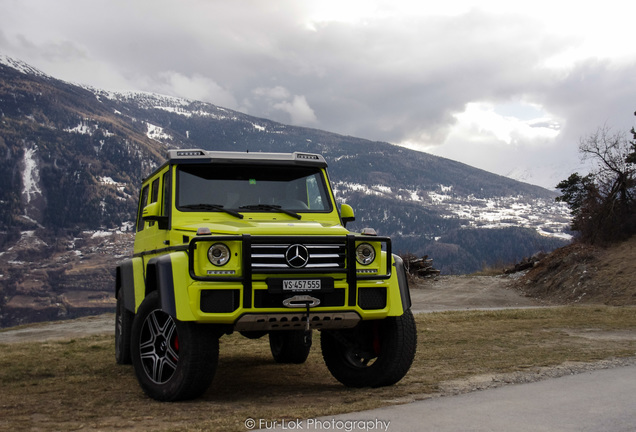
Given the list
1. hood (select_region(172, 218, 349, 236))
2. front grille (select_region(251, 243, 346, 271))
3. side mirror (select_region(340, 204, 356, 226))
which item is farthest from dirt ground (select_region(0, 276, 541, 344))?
front grille (select_region(251, 243, 346, 271))

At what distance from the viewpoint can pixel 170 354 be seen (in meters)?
6.95

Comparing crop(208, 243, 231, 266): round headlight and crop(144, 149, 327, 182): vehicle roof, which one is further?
crop(144, 149, 327, 182): vehicle roof

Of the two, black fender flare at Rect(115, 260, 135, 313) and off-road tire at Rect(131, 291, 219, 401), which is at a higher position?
black fender flare at Rect(115, 260, 135, 313)

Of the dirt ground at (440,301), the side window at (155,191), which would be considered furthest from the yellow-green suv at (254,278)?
the dirt ground at (440,301)

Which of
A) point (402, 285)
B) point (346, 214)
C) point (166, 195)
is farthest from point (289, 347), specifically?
point (402, 285)

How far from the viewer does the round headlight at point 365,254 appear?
6.99 m

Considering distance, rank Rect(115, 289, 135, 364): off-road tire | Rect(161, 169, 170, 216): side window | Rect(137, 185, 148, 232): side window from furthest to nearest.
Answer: Rect(115, 289, 135, 364): off-road tire → Rect(137, 185, 148, 232): side window → Rect(161, 169, 170, 216): side window

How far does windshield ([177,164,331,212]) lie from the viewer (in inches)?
322

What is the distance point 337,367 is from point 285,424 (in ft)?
9.35

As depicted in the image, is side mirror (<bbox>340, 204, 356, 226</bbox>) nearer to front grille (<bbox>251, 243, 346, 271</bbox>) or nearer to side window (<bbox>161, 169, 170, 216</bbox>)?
front grille (<bbox>251, 243, 346, 271</bbox>)

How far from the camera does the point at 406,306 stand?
7223mm

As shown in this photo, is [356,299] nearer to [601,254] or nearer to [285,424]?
[285,424]

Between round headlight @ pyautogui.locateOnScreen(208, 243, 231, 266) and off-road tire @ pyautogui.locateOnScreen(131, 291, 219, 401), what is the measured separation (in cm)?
65

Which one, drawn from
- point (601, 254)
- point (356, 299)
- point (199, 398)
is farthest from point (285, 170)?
point (601, 254)
